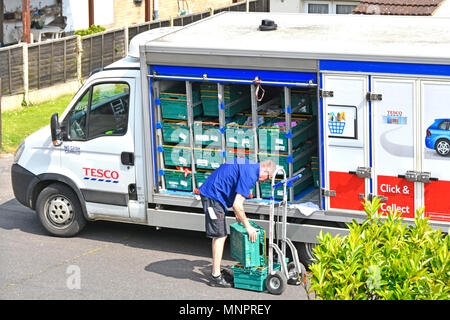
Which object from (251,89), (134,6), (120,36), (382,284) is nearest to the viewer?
(382,284)

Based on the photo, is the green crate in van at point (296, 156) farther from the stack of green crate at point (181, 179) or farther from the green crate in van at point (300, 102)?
the stack of green crate at point (181, 179)

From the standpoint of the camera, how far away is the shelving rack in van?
31.7 feet

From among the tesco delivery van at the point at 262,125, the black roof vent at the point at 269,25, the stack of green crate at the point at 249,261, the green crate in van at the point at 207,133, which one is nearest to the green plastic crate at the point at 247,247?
the stack of green crate at the point at 249,261

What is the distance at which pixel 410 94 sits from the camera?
342 inches

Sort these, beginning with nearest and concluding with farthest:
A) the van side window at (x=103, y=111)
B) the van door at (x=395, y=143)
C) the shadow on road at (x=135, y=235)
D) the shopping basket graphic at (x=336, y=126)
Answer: the van door at (x=395, y=143), the shopping basket graphic at (x=336, y=126), the van side window at (x=103, y=111), the shadow on road at (x=135, y=235)

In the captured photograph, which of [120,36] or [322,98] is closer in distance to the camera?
[322,98]

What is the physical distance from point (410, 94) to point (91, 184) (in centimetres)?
432

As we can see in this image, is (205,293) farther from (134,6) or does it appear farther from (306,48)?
(134,6)

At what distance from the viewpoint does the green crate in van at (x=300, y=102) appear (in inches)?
380

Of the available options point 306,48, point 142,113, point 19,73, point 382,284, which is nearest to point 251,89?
point 306,48

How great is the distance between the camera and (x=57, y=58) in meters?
20.7

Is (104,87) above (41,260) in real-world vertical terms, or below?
above

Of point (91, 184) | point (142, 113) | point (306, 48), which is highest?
point (306, 48)

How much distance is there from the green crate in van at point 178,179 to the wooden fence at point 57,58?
9853 mm
